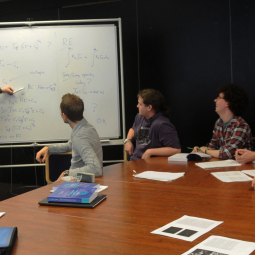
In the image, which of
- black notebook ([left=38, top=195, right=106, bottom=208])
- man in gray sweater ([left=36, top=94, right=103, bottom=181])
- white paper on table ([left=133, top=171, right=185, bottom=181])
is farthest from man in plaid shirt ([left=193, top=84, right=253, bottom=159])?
black notebook ([left=38, top=195, right=106, bottom=208])

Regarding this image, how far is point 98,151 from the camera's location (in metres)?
2.30

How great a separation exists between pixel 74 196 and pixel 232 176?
38.7 inches

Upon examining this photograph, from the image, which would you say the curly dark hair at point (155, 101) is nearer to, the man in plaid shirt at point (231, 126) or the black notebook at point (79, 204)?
the man in plaid shirt at point (231, 126)

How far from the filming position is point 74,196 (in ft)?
4.88

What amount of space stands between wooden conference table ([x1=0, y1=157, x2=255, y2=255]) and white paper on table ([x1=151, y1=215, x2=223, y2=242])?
0.02 m

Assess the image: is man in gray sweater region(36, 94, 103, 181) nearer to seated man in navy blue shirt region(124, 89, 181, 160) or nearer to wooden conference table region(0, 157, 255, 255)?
wooden conference table region(0, 157, 255, 255)

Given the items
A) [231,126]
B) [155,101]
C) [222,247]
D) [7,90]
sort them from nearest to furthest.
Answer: [222,247]
[231,126]
[155,101]
[7,90]

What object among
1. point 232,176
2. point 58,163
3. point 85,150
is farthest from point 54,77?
point 232,176

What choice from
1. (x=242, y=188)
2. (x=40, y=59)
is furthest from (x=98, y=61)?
(x=242, y=188)

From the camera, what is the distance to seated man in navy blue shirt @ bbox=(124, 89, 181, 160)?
285 cm

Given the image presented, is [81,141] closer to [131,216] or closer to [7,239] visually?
[131,216]

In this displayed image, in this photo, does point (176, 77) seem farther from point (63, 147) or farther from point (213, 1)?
point (63, 147)

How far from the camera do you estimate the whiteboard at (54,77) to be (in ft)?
11.3

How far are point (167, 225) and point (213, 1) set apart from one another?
10.5 feet
